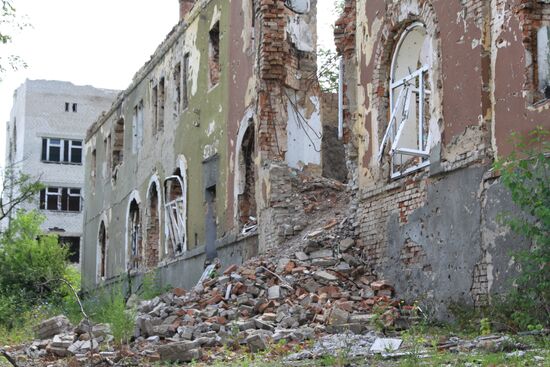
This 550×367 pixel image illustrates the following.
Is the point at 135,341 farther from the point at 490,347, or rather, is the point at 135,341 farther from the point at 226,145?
the point at 226,145

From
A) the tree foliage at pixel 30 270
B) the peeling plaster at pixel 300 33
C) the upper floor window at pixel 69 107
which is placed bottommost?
the tree foliage at pixel 30 270

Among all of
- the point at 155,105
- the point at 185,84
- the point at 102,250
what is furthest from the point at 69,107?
the point at 185,84

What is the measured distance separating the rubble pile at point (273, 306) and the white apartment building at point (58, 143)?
31.3m

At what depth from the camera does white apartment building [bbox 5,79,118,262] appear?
4509cm

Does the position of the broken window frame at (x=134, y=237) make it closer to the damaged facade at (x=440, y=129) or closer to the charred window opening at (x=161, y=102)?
the charred window opening at (x=161, y=102)

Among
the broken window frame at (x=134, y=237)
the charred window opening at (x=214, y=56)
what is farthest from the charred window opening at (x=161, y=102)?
the charred window opening at (x=214, y=56)

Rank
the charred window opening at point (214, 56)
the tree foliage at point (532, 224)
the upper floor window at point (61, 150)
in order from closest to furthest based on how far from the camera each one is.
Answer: the tree foliage at point (532, 224), the charred window opening at point (214, 56), the upper floor window at point (61, 150)

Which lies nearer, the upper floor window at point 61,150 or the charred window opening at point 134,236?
the charred window opening at point 134,236

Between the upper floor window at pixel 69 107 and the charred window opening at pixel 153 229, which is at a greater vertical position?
the upper floor window at pixel 69 107

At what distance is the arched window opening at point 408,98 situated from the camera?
12.8 metres

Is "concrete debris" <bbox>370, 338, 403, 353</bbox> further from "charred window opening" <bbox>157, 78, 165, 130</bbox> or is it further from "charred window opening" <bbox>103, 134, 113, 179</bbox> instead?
"charred window opening" <bbox>103, 134, 113, 179</bbox>

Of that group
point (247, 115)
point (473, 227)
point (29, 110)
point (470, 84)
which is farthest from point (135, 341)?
point (29, 110)

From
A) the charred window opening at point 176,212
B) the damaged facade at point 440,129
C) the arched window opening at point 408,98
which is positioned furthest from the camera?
the charred window opening at point 176,212

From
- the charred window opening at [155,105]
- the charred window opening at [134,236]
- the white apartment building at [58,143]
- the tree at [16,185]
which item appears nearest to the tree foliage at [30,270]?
the tree at [16,185]
